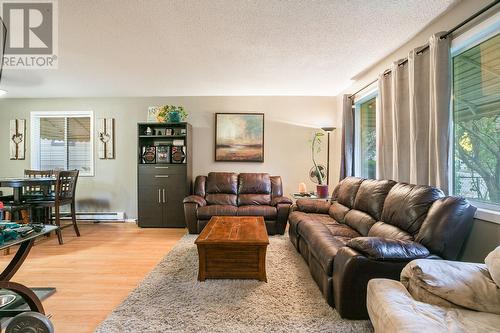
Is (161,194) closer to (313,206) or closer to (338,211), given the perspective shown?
(313,206)

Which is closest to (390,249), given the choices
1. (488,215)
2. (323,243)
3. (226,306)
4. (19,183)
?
(323,243)

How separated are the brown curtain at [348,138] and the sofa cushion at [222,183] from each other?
190 centimetres

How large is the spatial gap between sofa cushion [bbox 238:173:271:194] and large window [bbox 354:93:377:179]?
154 cm

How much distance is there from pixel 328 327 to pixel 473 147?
1.83m

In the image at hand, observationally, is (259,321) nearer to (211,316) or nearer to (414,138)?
(211,316)

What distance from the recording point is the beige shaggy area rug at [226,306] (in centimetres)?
169

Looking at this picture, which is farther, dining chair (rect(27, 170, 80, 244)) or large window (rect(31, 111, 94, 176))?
large window (rect(31, 111, 94, 176))

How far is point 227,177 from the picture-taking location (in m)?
4.49

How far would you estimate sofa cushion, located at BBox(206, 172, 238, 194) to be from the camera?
4.40 metres

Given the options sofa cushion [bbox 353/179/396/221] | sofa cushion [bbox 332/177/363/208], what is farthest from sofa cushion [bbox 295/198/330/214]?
sofa cushion [bbox 353/179/396/221]

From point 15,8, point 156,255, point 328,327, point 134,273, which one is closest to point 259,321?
point 328,327

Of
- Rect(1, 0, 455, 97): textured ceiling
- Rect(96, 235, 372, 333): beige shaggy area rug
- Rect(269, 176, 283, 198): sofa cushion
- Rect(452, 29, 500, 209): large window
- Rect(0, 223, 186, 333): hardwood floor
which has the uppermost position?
Rect(1, 0, 455, 97): textured ceiling

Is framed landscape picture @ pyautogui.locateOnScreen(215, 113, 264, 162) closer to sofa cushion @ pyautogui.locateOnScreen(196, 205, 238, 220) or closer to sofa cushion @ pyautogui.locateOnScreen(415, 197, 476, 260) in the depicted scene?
sofa cushion @ pyautogui.locateOnScreen(196, 205, 238, 220)

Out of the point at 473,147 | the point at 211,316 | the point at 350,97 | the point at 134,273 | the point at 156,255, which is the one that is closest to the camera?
the point at 211,316
